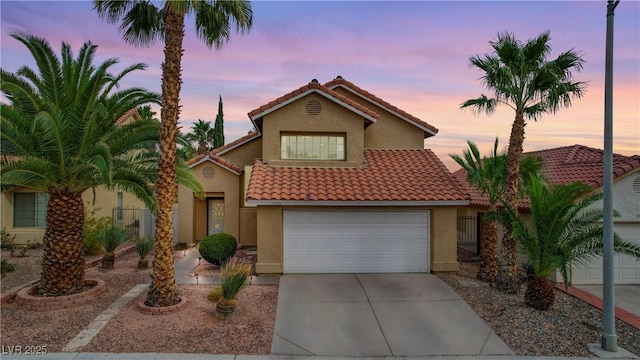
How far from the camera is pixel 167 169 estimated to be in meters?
9.07

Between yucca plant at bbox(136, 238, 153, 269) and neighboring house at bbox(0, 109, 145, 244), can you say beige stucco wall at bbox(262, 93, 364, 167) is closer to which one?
yucca plant at bbox(136, 238, 153, 269)

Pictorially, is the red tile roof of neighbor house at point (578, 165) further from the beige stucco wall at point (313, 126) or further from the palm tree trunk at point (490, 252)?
the beige stucco wall at point (313, 126)

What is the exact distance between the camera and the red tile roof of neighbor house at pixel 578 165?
12578mm

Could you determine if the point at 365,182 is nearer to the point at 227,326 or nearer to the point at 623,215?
the point at 227,326

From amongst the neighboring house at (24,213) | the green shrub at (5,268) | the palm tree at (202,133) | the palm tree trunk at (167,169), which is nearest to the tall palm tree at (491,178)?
the palm tree trunk at (167,169)

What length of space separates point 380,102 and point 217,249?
943cm

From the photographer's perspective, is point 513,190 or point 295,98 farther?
point 295,98

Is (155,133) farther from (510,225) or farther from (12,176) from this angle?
(510,225)

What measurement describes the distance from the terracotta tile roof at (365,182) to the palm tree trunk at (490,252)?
1.26m

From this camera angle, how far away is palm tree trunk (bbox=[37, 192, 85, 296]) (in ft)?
31.2

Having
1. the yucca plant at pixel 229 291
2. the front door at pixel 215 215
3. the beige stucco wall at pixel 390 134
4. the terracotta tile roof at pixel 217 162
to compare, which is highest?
the beige stucco wall at pixel 390 134

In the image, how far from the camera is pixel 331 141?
14.9 meters

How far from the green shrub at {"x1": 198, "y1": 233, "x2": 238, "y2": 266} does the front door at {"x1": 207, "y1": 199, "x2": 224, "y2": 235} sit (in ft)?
18.1

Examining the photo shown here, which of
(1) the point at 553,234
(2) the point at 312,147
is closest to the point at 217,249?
(2) the point at 312,147
